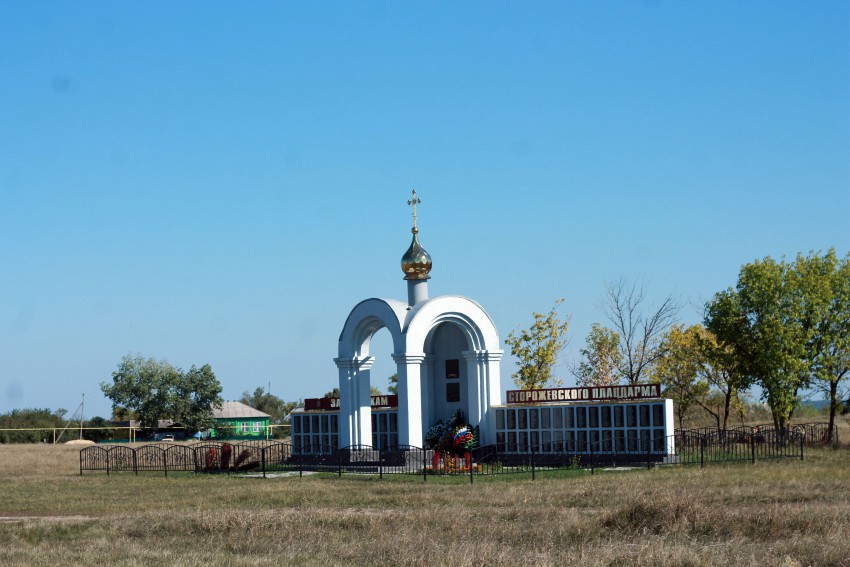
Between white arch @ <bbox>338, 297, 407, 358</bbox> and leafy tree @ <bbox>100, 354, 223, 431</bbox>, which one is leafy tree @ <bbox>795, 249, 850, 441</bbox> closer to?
white arch @ <bbox>338, 297, 407, 358</bbox>

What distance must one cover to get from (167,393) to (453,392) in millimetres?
49108

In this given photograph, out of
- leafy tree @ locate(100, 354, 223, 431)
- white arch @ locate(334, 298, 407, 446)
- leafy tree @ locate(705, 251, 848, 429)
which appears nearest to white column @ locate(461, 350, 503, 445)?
white arch @ locate(334, 298, 407, 446)

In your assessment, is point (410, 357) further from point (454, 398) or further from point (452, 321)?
point (454, 398)

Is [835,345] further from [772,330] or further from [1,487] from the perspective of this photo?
[1,487]

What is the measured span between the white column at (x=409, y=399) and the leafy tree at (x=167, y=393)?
48.8 metres

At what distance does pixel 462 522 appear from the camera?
1686 cm

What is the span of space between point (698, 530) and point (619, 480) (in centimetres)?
865

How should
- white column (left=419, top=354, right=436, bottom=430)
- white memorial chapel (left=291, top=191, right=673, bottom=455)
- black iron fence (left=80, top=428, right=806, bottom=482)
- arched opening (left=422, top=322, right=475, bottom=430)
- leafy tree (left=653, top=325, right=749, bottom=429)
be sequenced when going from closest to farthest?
1. black iron fence (left=80, top=428, right=806, bottom=482)
2. white memorial chapel (left=291, top=191, right=673, bottom=455)
3. arched opening (left=422, top=322, right=475, bottom=430)
4. white column (left=419, top=354, right=436, bottom=430)
5. leafy tree (left=653, top=325, right=749, bottom=429)

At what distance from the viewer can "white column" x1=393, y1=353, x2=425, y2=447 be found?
33062mm

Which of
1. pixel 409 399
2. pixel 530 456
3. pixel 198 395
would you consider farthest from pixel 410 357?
pixel 198 395

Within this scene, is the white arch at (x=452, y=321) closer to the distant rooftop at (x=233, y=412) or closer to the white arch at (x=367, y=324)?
the white arch at (x=367, y=324)

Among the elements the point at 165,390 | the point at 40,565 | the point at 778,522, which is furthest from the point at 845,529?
the point at 165,390

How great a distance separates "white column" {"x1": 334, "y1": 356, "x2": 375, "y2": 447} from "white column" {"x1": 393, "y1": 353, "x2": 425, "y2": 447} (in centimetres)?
203

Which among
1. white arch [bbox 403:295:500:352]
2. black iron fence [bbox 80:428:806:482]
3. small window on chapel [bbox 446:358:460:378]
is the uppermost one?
white arch [bbox 403:295:500:352]
